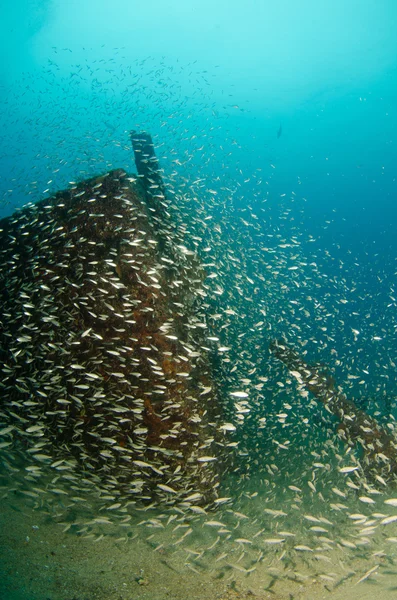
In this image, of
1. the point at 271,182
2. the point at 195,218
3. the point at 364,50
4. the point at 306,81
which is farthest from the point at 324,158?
the point at 195,218

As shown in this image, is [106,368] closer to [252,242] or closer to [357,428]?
[357,428]

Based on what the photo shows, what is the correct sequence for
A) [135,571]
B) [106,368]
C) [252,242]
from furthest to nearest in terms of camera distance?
[252,242], [106,368], [135,571]

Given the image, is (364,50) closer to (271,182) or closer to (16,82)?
(271,182)

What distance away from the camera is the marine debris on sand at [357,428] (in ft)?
22.4

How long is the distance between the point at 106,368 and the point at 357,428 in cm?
562

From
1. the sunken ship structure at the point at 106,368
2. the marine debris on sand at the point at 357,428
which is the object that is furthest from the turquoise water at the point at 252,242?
the sunken ship structure at the point at 106,368

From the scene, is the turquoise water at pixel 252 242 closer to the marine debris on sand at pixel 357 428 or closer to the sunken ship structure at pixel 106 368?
the marine debris on sand at pixel 357 428

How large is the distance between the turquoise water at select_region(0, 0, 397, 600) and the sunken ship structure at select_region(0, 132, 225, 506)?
82cm

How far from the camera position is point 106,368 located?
5.27 m

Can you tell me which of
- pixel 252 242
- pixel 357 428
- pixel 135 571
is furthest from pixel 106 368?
pixel 252 242

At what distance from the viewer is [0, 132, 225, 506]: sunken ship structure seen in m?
5.17

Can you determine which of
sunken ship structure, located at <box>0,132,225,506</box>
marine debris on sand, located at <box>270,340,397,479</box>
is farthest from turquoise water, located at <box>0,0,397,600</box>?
sunken ship structure, located at <box>0,132,225,506</box>

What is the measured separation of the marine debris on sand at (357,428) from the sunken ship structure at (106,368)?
2.76m

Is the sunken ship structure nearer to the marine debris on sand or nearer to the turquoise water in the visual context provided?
the turquoise water
